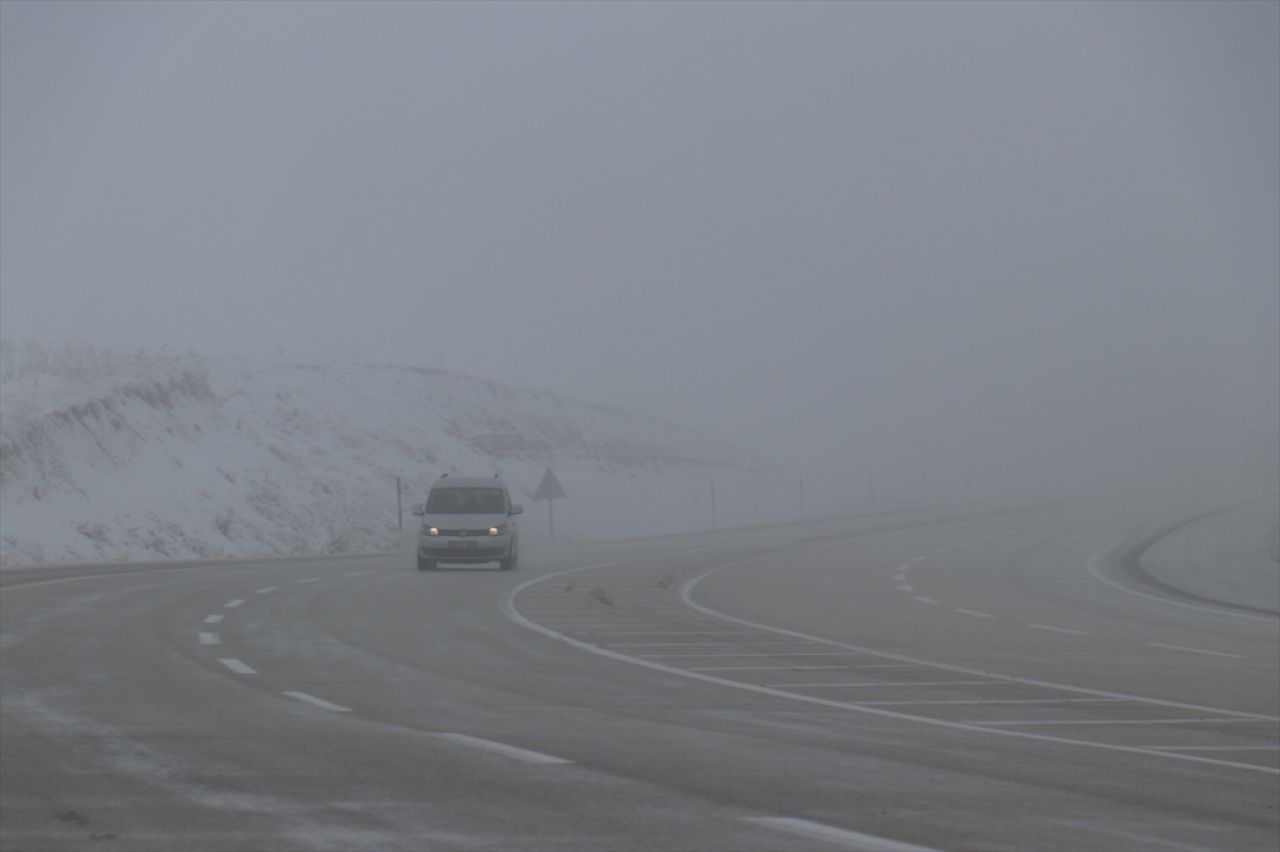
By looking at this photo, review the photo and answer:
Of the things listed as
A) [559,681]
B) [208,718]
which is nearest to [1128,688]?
[559,681]

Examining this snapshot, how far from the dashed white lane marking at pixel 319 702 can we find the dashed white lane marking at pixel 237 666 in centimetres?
172

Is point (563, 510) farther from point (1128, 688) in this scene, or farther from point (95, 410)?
point (1128, 688)

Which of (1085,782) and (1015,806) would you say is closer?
(1015,806)

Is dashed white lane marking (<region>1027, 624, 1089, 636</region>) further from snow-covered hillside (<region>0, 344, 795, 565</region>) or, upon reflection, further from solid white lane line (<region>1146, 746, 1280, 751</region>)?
snow-covered hillside (<region>0, 344, 795, 565</region>)

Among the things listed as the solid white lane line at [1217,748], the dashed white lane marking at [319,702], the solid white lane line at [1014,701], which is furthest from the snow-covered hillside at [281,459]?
the solid white lane line at [1217,748]

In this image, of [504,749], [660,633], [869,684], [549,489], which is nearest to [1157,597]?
[660,633]

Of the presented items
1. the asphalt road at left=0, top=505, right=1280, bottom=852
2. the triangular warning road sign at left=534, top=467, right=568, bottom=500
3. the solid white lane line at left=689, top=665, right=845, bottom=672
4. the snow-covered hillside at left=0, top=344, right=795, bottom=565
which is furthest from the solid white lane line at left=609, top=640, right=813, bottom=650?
the triangular warning road sign at left=534, top=467, right=568, bottom=500

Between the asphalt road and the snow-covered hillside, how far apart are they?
22195 mm

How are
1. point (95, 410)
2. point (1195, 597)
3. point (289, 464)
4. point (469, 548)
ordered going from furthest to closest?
point (289, 464) < point (95, 410) < point (469, 548) < point (1195, 597)

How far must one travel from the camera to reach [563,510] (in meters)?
77.1

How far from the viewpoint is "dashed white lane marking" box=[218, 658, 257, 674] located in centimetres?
1389

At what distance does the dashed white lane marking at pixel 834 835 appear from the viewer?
671cm

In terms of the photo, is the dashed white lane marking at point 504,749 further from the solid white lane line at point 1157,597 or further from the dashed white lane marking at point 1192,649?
the solid white lane line at point 1157,597

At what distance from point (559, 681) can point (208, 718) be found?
3388mm
